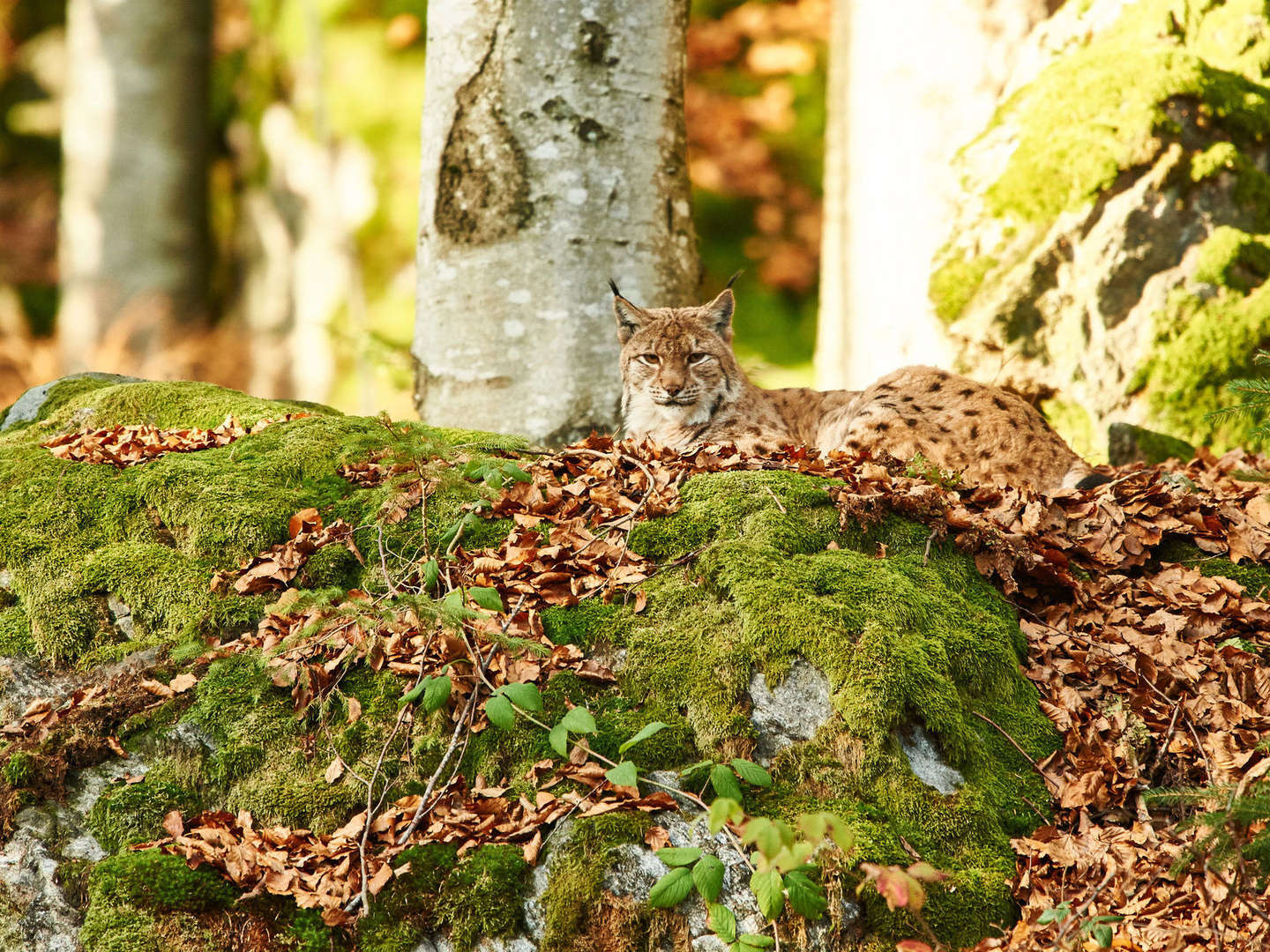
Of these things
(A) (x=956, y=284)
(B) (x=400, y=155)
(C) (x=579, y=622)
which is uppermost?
(B) (x=400, y=155)

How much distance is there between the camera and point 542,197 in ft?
19.9

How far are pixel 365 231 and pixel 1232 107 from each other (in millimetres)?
9261

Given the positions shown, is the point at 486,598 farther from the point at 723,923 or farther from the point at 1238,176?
the point at 1238,176

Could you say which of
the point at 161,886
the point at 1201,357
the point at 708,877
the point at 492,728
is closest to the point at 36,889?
the point at 161,886

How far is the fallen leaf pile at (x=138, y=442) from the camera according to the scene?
15.6 feet

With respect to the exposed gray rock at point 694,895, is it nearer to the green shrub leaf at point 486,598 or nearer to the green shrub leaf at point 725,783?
the green shrub leaf at point 725,783

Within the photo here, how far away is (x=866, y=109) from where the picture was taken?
30.5ft

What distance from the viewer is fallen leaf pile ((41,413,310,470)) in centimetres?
476

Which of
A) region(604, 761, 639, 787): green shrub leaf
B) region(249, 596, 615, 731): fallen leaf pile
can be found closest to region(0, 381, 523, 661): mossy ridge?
region(249, 596, 615, 731): fallen leaf pile

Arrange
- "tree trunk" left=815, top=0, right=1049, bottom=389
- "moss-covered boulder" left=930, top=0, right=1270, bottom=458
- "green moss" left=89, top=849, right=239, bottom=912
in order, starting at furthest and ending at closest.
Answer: "tree trunk" left=815, top=0, right=1049, bottom=389, "moss-covered boulder" left=930, top=0, right=1270, bottom=458, "green moss" left=89, top=849, right=239, bottom=912

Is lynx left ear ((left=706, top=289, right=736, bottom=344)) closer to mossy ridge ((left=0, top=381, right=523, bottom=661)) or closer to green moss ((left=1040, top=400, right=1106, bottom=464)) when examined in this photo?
mossy ridge ((left=0, top=381, right=523, bottom=661))

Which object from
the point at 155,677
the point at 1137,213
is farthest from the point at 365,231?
the point at 155,677

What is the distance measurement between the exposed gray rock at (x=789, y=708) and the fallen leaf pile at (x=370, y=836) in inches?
16.1

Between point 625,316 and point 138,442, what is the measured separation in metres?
2.55
